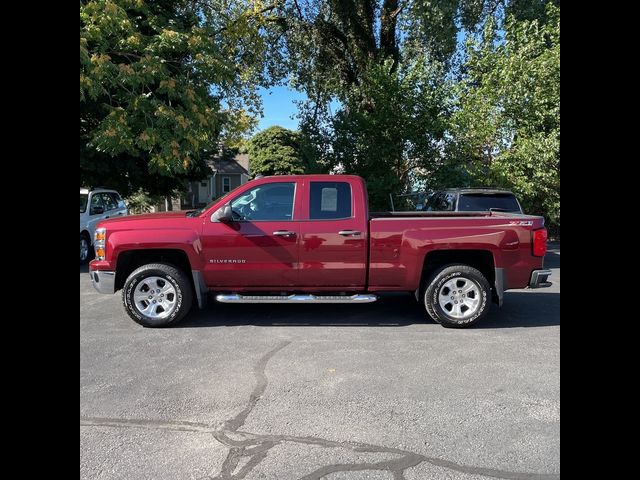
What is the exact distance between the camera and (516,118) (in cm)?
1378

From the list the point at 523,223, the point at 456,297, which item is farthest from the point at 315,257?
the point at 523,223

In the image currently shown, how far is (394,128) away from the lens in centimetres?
1338

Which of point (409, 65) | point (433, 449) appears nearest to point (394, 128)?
point (409, 65)

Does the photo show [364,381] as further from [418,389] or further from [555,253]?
[555,253]

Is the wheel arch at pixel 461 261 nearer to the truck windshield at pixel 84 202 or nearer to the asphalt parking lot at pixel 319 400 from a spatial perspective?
the asphalt parking lot at pixel 319 400

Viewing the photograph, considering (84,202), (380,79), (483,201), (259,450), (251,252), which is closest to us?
(259,450)

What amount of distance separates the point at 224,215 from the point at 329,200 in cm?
135

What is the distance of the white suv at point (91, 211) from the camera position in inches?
445

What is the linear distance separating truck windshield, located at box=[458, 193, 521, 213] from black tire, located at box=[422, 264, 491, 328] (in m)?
4.00

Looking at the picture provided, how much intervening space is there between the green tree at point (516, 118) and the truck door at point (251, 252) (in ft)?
29.6

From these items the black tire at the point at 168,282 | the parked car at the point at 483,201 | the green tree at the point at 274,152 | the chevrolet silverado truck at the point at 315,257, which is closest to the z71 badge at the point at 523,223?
the chevrolet silverado truck at the point at 315,257

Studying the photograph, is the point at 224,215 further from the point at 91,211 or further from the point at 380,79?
the point at 380,79
